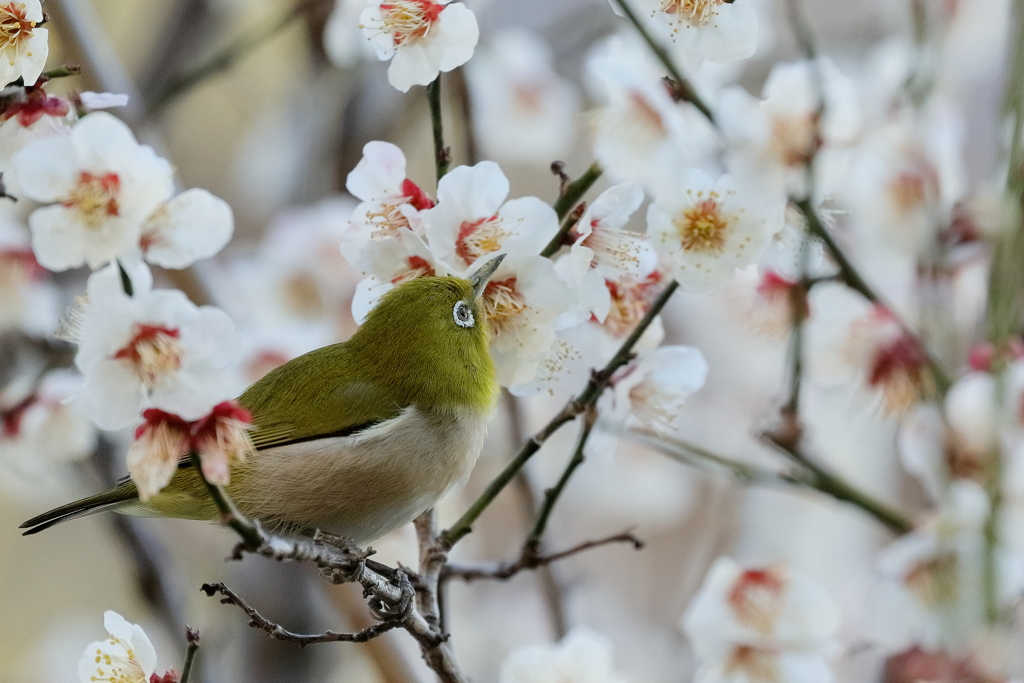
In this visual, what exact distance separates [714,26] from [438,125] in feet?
0.64

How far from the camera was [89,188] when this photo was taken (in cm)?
62

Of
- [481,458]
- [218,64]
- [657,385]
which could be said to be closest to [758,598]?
[657,385]

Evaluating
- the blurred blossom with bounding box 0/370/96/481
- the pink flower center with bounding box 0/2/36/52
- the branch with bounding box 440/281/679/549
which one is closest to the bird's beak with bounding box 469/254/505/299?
the branch with bounding box 440/281/679/549

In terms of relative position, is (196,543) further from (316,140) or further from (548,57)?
(548,57)

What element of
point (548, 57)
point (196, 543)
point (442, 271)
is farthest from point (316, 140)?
point (442, 271)

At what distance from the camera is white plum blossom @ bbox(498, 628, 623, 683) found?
2.80 ft

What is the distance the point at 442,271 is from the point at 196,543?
1.37m

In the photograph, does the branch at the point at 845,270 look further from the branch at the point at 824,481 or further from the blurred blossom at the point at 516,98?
the blurred blossom at the point at 516,98

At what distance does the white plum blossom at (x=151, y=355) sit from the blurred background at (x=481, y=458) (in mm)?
531

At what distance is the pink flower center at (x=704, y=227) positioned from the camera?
2.39ft

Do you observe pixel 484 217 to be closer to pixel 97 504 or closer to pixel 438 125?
pixel 438 125

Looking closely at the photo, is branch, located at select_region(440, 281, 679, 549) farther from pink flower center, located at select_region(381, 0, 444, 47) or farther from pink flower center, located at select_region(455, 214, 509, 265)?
pink flower center, located at select_region(381, 0, 444, 47)

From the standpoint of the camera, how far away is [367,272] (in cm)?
70

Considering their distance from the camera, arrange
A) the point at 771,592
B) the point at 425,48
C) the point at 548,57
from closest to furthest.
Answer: the point at 425,48 < the point at 771,592 < the point at 548,57
